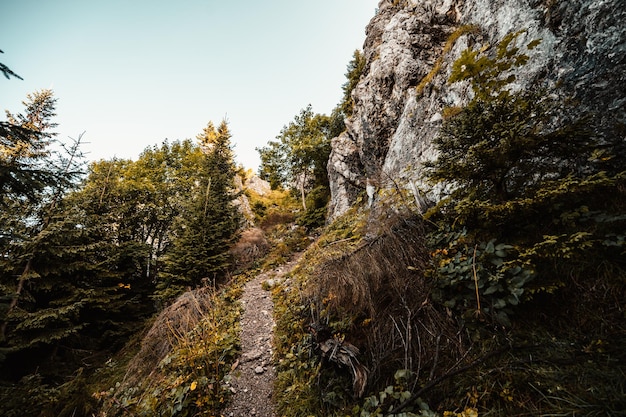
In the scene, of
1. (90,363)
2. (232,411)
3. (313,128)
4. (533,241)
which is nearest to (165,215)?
(90,363)

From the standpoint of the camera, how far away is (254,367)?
A: 479cm

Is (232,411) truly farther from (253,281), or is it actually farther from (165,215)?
(165,215)

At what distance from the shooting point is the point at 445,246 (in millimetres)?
3273

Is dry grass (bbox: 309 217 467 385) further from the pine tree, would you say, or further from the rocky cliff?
the pine tree

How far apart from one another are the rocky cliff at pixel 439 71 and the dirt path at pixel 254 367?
4250 millimetres

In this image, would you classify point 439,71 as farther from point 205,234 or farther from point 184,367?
point 205,234

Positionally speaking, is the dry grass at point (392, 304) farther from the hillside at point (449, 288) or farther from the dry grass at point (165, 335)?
the dry grass at point (165, 335)

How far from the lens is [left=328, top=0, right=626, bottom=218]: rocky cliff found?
317 centimetres

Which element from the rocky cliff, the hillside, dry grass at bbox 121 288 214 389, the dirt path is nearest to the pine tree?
dry grass at bbox 121 288 214 389

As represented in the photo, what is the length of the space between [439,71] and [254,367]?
31.1 ft

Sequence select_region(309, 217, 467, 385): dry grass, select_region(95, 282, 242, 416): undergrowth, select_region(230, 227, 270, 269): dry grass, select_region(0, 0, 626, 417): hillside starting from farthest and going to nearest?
1. select_region(230, 227, 270, 269): dry grass
2. select_region(95, 282, 242, 416): undergrowth
3. select_region(309, 217, 467, 385): dry grass
4. select_region(0, 0, 626, 417): hillside

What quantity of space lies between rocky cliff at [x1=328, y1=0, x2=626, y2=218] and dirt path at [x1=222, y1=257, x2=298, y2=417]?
4.25 meters

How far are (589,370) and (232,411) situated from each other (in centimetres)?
447

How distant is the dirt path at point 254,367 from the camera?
3.95m
